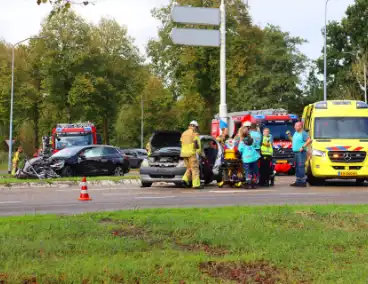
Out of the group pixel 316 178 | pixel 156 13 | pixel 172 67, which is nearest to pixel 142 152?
pixel 172 67

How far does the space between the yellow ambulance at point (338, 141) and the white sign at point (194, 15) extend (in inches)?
259

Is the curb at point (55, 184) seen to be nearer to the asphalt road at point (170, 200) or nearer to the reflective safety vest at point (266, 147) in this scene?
the asphalt road at point (170, 200)

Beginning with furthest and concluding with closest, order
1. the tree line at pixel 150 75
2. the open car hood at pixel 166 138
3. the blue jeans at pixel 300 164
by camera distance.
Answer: the tree line at pixel 150 75 → the open car hood at pixel 166 138 → the blue jeans at pixel 300 164

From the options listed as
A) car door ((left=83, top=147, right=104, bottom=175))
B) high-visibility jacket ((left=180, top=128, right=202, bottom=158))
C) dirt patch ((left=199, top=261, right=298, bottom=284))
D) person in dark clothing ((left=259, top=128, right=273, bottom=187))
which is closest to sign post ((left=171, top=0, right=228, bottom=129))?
car door ((left=83, top=147, right=104, bottom=175))

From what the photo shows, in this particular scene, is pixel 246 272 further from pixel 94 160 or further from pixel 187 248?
pixel 94 160

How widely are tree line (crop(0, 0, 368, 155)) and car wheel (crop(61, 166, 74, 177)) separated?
22508 millimetres

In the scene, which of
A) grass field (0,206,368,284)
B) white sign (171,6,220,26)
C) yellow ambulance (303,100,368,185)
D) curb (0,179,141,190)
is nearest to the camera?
grass field (0,206,368,284)

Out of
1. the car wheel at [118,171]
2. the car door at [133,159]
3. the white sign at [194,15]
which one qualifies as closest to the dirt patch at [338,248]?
the white sign at [194,15]

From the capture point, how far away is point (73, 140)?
128 feet

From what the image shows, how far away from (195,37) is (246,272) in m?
19.4

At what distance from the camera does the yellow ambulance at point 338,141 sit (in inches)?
765

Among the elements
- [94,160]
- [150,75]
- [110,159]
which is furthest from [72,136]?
[150,75]

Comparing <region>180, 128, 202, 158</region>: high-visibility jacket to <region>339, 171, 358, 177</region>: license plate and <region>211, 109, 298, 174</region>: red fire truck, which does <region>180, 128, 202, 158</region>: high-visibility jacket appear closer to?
<region>339, 171, 358, 177</region>: license plate

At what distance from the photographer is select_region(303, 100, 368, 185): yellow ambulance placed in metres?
19.4
